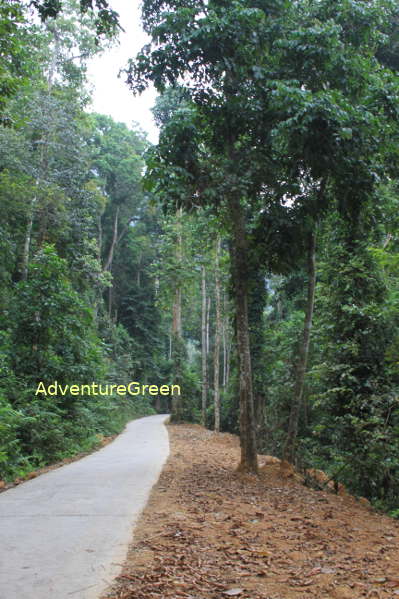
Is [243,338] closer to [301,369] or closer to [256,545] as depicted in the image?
[301,369]

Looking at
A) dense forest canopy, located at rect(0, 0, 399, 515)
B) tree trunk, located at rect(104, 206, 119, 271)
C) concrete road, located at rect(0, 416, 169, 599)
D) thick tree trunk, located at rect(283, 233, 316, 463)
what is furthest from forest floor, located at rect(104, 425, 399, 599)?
tree trunk, located at rect(104, 206, 119, 271)

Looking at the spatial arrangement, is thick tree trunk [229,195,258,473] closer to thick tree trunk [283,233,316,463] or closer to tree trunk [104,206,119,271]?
thick tree trunk [283,233,316,463]

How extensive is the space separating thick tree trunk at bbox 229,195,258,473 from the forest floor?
1.91 feet

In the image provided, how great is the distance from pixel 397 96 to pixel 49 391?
956 centimetres

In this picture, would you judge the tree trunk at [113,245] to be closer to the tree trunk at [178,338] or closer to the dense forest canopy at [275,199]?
the tree trunk at [178,338]

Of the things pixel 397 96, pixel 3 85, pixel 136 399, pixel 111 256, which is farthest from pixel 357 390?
pixel 111 256

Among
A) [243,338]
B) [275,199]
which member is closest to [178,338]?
[243,338]

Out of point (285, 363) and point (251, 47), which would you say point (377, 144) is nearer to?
point (251, 47)

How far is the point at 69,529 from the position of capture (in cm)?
495

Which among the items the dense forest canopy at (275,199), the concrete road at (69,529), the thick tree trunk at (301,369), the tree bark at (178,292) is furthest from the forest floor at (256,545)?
the tree bark at (178,292)

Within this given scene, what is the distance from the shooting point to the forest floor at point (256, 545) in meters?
3.53

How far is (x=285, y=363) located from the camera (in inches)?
598

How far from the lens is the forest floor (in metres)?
3.53

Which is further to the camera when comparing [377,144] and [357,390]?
[357,390]
